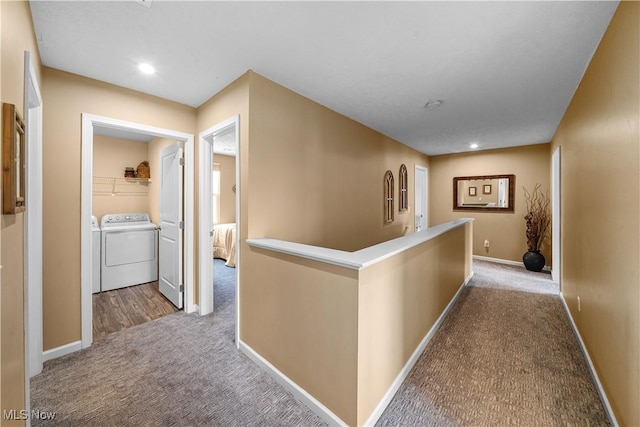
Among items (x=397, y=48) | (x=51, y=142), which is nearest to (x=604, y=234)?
(x=397, y=48)

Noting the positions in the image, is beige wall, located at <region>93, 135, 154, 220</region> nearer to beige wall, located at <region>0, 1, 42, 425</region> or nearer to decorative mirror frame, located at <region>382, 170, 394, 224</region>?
beige wall, located at <region>0, 1, 42, 425</region>

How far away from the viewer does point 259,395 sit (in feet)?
5.43

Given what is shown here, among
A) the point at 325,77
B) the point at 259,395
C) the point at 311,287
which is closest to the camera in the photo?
the point at 311,287

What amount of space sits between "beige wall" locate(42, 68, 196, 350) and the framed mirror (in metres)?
5.88

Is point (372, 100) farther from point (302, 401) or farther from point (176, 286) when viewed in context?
point (176, 286)

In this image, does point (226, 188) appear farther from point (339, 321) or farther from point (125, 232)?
point (339, 321)

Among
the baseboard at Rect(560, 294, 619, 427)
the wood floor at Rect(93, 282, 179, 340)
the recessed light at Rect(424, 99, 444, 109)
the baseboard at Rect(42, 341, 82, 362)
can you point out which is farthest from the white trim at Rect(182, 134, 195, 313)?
the baseboard at Rect(560, 294, 619, 427)

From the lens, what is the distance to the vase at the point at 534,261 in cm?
439

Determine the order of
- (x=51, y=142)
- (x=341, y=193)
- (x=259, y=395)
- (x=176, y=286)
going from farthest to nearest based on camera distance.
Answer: (x=341, y=193), (x=176, y=286), (x=51, y=142), (x=259, y=395)

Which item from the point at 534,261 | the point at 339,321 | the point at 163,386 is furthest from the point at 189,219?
the point at 534,261

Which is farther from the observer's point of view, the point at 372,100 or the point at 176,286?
the point at 176,286

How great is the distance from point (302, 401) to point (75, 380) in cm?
158

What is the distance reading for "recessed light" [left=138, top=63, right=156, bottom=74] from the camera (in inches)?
78.6

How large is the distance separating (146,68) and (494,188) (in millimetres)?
5786
